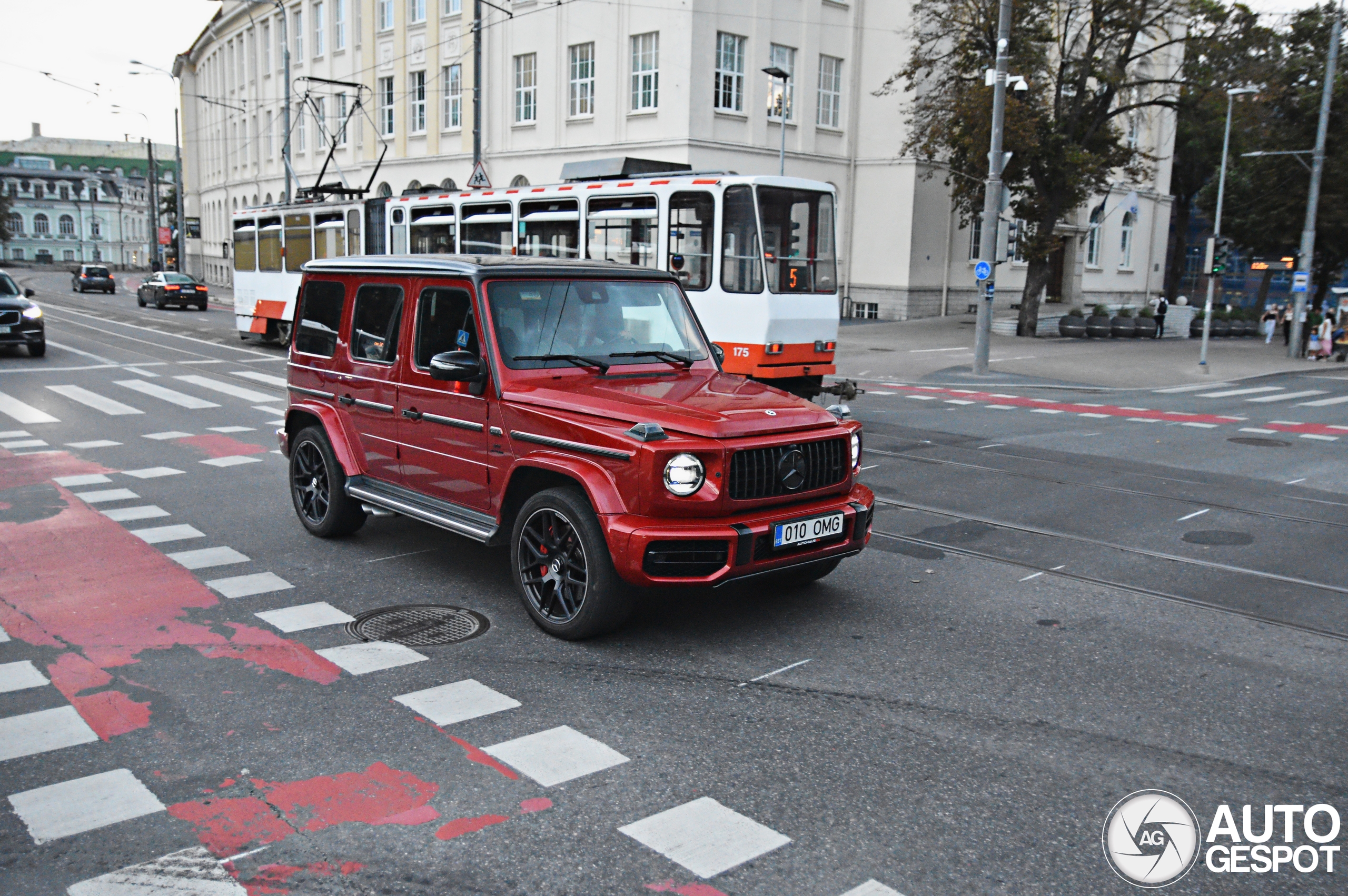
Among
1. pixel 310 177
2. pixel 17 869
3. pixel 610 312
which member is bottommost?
pixel 17 869

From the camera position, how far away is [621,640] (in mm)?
5945

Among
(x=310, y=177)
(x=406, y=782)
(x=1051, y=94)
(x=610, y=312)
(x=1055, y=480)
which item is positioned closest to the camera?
(x=406, y=782)

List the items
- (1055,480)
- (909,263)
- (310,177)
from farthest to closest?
1. (310,177)
2. (909,263)
3. (1055,480)

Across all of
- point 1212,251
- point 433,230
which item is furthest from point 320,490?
point 1212,251

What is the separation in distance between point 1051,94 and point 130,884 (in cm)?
3708

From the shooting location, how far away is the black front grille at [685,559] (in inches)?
214

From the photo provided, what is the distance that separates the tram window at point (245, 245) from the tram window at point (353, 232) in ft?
16.0

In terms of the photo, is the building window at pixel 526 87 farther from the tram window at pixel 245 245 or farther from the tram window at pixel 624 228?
the tram window at pixel 624 228

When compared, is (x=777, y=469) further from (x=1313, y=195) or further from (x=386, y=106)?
(x=386, y=106)

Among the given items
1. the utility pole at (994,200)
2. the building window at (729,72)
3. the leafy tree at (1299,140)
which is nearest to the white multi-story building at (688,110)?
the building window at (729,72)

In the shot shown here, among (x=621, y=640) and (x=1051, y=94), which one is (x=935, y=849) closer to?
(x=621, y=640)

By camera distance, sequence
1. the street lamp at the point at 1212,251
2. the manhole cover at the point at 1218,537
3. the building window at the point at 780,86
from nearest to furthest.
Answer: the manhole cover at the point at 1218,537 < the street lamp at the point at 1212,251 < the building window at the point at 780,86

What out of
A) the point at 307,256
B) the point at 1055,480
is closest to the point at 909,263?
the point at 307,256

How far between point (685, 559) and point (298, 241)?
22.1 meters
